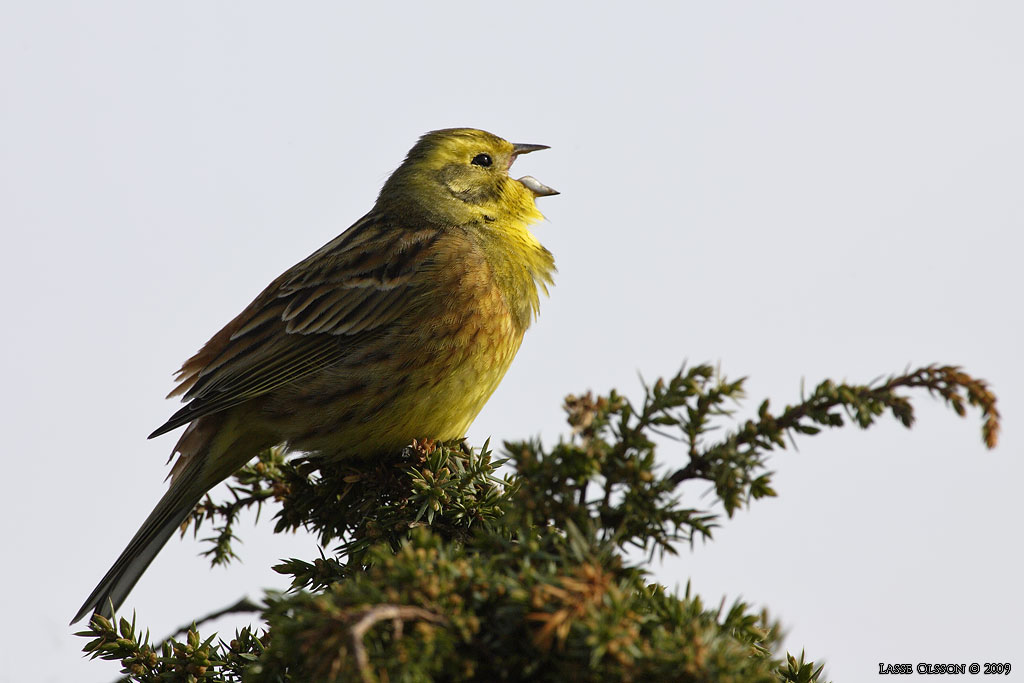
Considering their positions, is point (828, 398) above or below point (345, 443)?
below

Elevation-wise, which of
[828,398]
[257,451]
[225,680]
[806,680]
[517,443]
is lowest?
[225,680]

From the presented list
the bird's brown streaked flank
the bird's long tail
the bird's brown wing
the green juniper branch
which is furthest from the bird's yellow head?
the green juniper branch

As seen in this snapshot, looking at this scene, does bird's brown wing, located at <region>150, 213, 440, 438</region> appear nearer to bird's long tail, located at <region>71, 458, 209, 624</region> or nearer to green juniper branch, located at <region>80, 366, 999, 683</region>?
bird's long tail, located at <region>71, 458, 209, 624</region>

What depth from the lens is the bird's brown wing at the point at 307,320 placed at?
14.4 feet

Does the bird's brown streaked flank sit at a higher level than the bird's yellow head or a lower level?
lower

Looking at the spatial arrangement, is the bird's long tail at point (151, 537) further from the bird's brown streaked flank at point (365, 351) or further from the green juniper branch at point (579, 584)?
the green juniper branch at point (579, 584)

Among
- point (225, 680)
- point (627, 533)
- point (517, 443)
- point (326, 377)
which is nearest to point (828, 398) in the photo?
point (627, 533)

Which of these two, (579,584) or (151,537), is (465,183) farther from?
(579,584)

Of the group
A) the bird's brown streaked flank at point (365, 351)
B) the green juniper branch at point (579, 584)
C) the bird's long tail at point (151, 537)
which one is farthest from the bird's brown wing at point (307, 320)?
the green juniper branch at point (579, 584)

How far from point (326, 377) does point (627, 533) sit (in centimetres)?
289

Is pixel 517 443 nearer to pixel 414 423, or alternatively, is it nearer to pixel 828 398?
pixel 828 398

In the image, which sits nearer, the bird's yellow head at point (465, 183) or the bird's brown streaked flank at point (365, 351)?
the bird's brown streaked flank at point (365, 351)

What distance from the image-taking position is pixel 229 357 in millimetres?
4547

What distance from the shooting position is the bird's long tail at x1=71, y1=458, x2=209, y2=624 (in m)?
4.04
